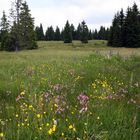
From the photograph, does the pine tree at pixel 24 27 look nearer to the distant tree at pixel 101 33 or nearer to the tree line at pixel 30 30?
the tree line at pixel 30 30

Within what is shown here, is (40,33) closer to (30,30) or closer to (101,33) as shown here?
(101,33)

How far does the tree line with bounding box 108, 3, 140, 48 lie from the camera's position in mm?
70312

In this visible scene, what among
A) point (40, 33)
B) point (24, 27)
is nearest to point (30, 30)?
point (24, 27)

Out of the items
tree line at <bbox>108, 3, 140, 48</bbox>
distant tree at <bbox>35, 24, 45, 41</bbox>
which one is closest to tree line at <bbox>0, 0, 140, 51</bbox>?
tree line at <bbox>108, 3, 140, 48</bbox>

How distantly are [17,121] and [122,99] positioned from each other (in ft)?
6.72

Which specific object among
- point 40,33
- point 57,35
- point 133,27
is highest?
point 133,27

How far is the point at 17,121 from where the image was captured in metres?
4.00

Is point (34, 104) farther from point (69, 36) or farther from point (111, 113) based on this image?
point (69, 36)

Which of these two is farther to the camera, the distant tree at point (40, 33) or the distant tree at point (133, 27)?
the distant tree at point (40, 33)

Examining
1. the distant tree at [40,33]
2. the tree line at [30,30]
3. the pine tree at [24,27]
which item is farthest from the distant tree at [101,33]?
the pine tree at [24,27]

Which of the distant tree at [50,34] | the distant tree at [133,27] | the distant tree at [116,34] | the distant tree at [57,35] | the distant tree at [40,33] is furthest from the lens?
the distant tree at [57,35]

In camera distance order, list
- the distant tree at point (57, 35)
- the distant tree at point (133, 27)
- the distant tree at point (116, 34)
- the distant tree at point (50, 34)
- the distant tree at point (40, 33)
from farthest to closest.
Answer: the distant tree at point (57, 35), the distant tree at point (50, 34), the distant tree at point (40, 33), the distant tree at point (116, 34), the distant tree at point (133, 27)

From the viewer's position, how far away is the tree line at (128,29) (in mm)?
70312

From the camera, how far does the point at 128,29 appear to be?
7112 centimetres
